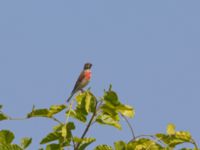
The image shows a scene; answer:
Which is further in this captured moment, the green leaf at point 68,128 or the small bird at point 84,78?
the small bird at point 84,78

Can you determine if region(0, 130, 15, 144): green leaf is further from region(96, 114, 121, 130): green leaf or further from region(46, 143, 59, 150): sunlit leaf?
region(96, 114, 121, 130): green leaf

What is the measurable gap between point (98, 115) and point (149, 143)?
0.50 m

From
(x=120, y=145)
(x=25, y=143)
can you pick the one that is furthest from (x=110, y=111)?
(x=25, y=143)

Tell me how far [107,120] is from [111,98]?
410 mm

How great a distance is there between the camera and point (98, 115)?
4426mm

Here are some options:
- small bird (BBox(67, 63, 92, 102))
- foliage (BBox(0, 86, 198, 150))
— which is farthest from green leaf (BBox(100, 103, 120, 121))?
small bird (BBox(67, 63, 92, 102))

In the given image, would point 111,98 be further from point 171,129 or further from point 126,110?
point 171,129

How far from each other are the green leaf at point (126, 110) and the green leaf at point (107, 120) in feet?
0.66

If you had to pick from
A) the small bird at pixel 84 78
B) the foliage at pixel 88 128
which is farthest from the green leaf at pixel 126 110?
the small bird at pixel 84 78

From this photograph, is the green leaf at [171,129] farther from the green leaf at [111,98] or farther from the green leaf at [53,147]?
the green leaf at [53,147]

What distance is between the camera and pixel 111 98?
4.17 meters

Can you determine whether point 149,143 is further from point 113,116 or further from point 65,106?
point 65,106

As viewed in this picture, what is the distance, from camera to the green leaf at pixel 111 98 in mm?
4129

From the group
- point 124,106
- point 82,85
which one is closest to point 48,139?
point 124,106
